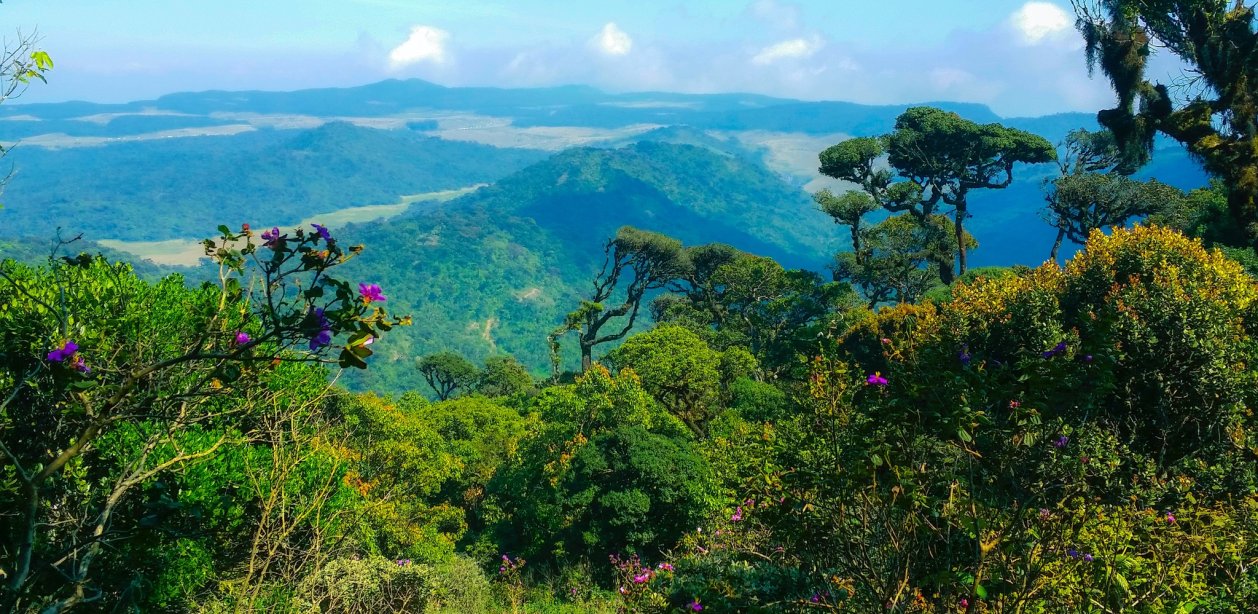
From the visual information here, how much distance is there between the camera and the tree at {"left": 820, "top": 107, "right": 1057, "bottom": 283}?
1484 inches

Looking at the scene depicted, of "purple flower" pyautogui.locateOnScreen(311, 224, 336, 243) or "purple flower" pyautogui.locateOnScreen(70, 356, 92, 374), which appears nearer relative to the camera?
"purple flower" pyautogui.locateOnScreen(311, 224, 336, 243)

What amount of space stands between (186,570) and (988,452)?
9364 mm

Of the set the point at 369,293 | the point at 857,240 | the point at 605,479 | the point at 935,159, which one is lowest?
the point at 605,479

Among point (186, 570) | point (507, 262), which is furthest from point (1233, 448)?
point (507, 262)

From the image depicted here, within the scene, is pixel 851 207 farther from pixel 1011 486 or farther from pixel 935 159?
pixel 1011 486

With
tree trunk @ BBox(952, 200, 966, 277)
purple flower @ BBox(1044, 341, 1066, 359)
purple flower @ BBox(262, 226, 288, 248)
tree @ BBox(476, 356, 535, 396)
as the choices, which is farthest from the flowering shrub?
tree @ BBox(476, 356, 535, 396)

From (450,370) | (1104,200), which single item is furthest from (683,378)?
(450,370)

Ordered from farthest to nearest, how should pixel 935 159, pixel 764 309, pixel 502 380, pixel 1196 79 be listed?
pixel 502 380, pixel 764 309, pixel 935 159, pixel 1196 79

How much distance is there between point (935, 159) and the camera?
1529 inches

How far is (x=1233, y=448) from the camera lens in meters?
8.58

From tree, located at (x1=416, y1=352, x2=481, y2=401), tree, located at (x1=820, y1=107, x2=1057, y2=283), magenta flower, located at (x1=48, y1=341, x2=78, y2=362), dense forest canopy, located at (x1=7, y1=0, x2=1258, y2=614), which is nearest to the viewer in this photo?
magenta flower, located at (x1=48, y1=341, x2=78, y2=362)

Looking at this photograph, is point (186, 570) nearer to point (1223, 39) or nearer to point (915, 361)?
point (915, 361)

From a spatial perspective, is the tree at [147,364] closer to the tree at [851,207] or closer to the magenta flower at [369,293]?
the magenta flower at [369,293]

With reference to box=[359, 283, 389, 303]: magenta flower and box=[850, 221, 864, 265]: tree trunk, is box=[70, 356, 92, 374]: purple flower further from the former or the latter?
box=[850, 221, 864, 265]: tree trunk
